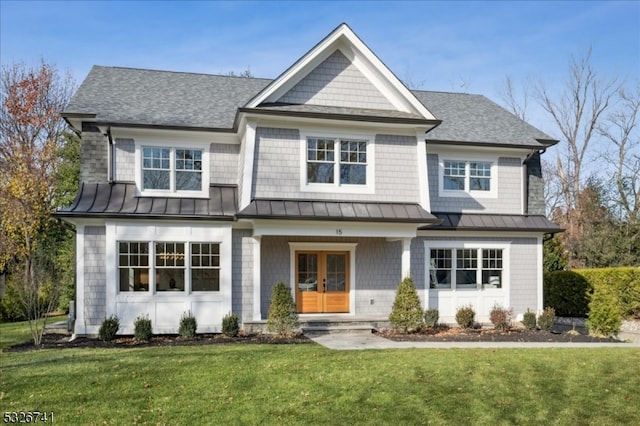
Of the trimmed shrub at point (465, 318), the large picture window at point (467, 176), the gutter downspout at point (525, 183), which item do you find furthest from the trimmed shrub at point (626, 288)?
the large picture window at point (467, 176)

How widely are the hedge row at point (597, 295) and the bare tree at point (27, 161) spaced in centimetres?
2159

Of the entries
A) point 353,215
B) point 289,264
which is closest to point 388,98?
point 353,215

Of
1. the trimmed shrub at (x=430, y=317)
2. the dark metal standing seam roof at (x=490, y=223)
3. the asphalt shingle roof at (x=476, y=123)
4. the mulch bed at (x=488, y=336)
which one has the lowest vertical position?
the mulch bed at (x=488, y=336)

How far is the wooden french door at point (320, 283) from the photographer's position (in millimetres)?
17375

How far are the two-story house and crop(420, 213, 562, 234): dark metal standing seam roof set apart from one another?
0.05 m

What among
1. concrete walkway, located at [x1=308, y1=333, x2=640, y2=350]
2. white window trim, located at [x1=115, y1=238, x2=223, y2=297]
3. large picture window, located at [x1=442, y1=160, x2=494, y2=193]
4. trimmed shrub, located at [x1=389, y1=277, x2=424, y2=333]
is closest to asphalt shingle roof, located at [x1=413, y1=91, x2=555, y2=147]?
large picture window, located at [x1=442, y1=160, x2=494, y2=193]

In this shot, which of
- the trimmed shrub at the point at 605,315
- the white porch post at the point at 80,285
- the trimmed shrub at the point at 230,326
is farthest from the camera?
the trimmed shrub at the point at 605,315

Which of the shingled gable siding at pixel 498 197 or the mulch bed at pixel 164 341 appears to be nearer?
the mulch bed at pixel 164 341

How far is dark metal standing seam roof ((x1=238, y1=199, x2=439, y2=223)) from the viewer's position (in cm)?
1520

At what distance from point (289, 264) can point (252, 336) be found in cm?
280

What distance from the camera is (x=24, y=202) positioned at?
2734cm

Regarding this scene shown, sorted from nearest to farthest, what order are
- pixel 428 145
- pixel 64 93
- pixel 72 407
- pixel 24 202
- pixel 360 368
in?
1. pixel 72 407
2. pixel 360 368
3. pixel 428 145
4. pixel 24 202
5. pixel 64 93

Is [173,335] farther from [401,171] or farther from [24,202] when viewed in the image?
[24,202]

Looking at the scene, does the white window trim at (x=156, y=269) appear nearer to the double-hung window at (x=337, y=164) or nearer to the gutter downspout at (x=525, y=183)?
the double-hung window at (x=337, y=164)
